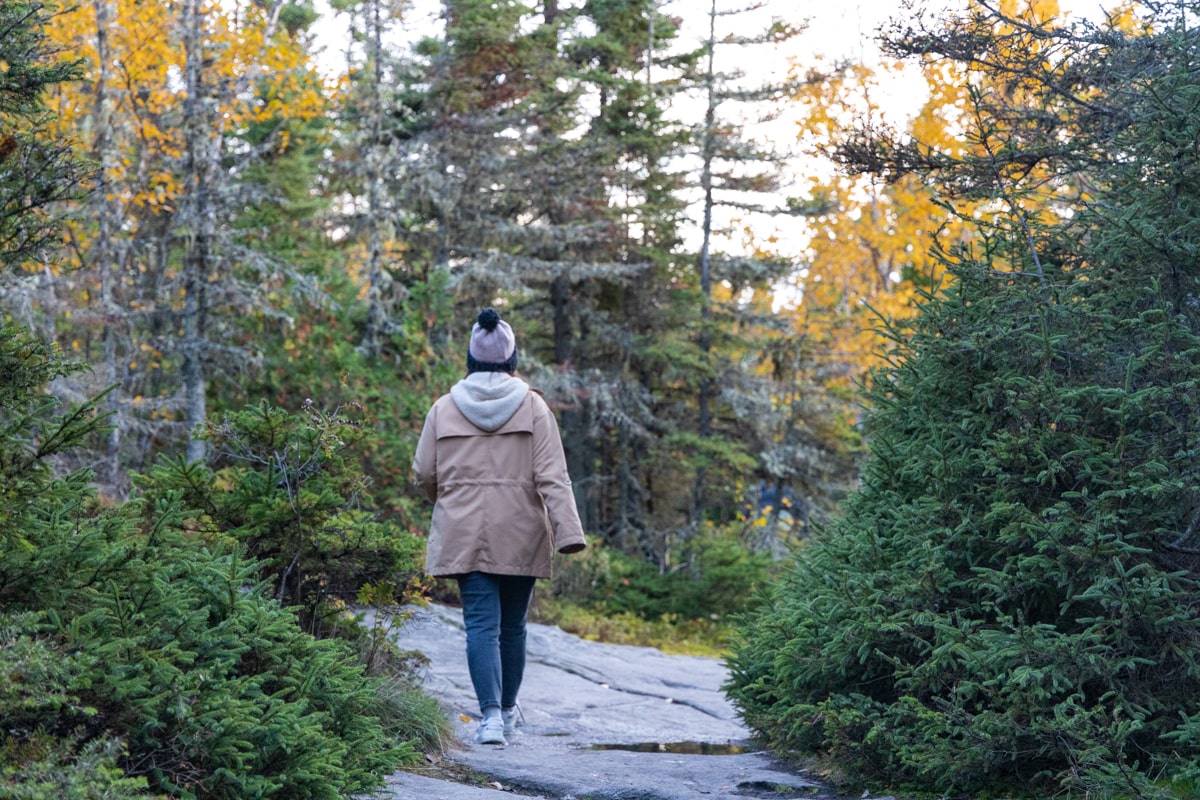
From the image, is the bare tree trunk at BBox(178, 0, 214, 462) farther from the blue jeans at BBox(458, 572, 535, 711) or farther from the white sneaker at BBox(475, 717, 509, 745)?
the white sneaker at BBox(475, 717, 509, 745)

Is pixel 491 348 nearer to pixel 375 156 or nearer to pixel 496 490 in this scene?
pixel 496 490

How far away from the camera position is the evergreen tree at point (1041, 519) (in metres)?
4.27

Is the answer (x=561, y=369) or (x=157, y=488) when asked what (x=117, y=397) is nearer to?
(x=561, y=369)

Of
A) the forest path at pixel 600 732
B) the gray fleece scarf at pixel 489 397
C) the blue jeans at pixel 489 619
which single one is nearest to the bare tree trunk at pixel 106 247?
the forest path at pixel 600 732

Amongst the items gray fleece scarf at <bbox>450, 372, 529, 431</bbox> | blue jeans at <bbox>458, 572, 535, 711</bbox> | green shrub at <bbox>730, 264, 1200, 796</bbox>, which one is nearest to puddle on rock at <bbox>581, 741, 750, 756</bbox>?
blue jeans at <bbox>458, 572, 535, 711</bbox>

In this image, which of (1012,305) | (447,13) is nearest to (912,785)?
(1012,305)

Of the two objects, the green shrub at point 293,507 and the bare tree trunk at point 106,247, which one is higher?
the bare tree trunk at point 106,247

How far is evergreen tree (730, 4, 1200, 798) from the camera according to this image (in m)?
4.27

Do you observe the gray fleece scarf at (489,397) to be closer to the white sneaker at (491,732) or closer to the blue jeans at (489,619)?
the blue jeans at (489,619)

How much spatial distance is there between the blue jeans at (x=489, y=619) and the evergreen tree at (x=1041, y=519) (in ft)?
4.21

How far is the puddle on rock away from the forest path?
0.04 feet

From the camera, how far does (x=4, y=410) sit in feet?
12.5

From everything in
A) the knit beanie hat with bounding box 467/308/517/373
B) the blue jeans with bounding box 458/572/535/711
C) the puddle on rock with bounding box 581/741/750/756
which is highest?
the knit beanie hat with bounding box 467/308/517/373

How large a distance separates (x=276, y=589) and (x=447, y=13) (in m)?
14.7
